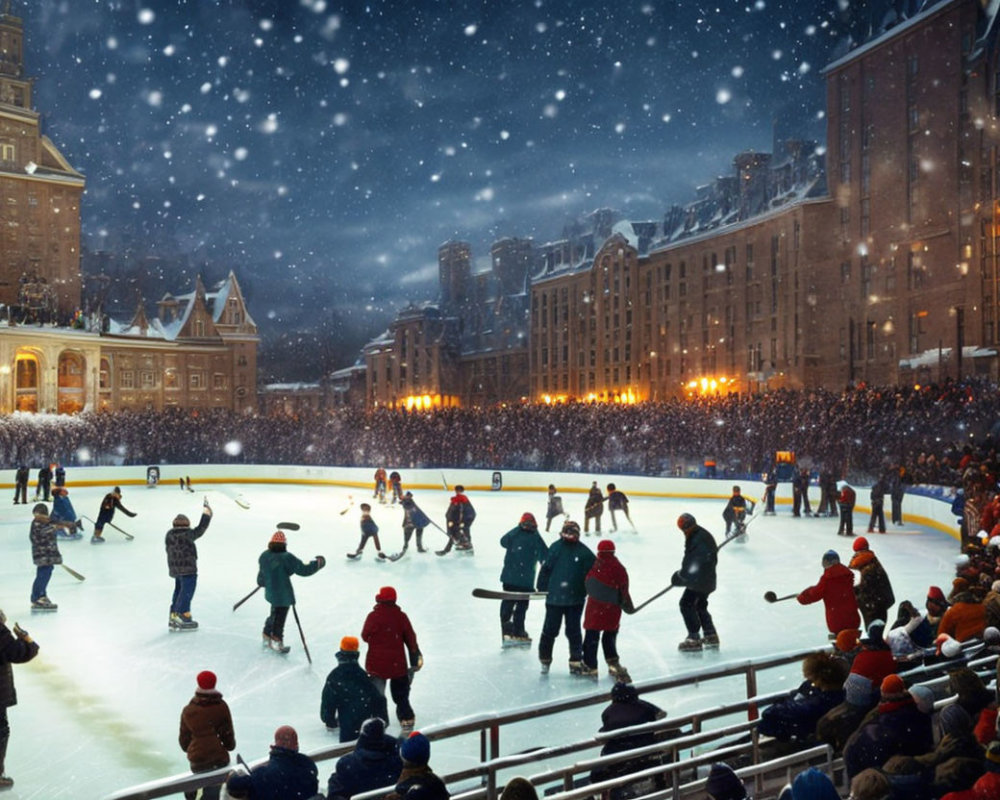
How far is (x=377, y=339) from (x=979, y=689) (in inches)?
3056

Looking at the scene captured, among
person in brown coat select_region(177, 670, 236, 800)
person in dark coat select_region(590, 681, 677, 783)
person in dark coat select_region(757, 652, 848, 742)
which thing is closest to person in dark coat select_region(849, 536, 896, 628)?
person in dark coat select_region(757, 652, 848, 742)

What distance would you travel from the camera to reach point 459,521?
17.8 meters

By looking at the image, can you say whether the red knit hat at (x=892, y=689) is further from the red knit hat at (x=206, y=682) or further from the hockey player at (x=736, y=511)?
the hockey player at (x=736, y=511)

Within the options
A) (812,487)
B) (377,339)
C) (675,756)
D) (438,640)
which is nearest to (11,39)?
(377,339)

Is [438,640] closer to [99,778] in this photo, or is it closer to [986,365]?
[99,778]

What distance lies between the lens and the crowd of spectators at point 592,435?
922 inches

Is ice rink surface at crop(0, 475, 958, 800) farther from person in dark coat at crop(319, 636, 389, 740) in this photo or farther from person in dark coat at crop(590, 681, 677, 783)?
person in dark coat at crop(590, 681, 677, 783)

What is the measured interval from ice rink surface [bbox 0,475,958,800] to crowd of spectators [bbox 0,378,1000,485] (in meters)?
2.61

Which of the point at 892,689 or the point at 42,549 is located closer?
the point at 892,689

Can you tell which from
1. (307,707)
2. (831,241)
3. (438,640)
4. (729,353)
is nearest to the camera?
(307,707)

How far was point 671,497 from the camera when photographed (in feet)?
97.3

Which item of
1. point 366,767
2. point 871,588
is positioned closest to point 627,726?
point 366,767

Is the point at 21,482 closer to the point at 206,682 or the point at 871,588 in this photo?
the point at 206,682

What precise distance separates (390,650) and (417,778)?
12.3 ft
